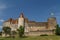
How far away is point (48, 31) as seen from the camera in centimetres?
9525

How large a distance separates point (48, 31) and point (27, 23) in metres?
19.0

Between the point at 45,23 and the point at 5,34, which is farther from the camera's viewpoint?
the point at 45,23

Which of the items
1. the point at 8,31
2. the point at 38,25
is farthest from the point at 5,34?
the point at 38,25

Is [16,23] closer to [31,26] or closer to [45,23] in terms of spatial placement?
[31,26]

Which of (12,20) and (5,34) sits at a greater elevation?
(12,20)

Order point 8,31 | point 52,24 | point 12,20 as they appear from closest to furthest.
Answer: point 8,31 → point 52,24 → point 12,20

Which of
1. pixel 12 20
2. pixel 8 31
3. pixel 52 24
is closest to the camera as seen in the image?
pixel 8 31

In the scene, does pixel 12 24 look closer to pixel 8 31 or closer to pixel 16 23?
pixel 16 23

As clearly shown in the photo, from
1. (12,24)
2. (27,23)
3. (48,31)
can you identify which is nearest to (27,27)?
(27,23)

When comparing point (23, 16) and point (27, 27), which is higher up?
point (23, 16)

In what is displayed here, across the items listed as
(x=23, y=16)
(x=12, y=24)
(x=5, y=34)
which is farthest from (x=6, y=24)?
(x=5, y=34)

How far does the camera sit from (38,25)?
111438mm

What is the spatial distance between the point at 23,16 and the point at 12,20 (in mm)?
9412

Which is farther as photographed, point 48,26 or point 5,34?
point 48,26
